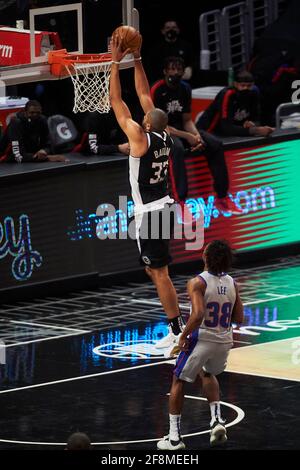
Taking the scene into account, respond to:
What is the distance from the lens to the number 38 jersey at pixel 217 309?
1119 centimetres

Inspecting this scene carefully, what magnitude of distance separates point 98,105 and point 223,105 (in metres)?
4.30

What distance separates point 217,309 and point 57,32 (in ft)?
15.9

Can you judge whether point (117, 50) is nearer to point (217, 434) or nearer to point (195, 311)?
point (195, 311)

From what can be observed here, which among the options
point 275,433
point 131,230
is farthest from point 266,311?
point 275,433

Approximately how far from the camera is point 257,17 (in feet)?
83.9

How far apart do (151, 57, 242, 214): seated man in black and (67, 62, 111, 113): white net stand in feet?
7.46

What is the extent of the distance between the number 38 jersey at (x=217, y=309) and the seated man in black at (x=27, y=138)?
647 centimetres

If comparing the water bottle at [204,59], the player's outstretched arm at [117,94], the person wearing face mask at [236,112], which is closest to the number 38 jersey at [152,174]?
the player's outstretched arm at [117,94]

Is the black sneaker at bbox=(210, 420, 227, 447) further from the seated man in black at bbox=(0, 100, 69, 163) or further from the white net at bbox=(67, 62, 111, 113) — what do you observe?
the seated man in black at bbox=(0, 100, 69, 163)

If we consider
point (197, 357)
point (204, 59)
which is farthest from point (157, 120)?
point (204, 59)

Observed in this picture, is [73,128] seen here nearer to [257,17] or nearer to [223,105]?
[223,105]

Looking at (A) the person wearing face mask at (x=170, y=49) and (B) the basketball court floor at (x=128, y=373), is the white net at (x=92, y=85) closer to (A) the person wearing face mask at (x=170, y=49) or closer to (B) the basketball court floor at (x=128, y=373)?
(B) the basketball court floor at (x=128, y=373)

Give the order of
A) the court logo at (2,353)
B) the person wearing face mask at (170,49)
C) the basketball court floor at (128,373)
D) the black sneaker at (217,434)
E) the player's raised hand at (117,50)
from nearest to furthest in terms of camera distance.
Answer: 1. the black sneaker at (217,434)
2. the basketball court floor at (128,373)
3. the player's raised hand at (117,50)
4. the court logo at (2,353)
5. the person wearing face mask at (170,49)
